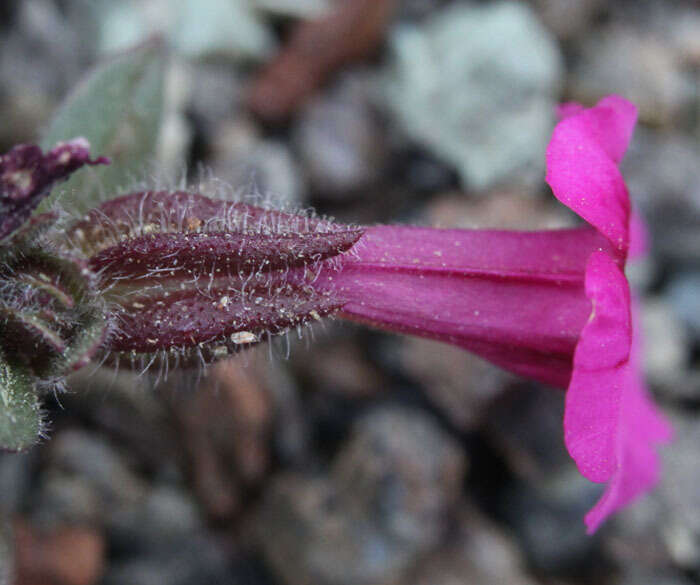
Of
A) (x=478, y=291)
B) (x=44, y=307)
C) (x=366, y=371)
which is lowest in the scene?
(x=44, y=307)

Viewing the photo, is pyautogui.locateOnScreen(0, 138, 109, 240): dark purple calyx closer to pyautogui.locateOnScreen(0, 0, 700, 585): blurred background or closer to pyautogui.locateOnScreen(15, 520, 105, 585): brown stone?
pyautogui.locateOnScreen(0, 0, 700, 585): blurred background

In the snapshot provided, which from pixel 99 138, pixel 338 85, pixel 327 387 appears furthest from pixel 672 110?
pixel 99 138

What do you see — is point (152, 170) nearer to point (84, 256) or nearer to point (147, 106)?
point (147, 106)

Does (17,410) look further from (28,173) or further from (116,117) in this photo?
(116,117)

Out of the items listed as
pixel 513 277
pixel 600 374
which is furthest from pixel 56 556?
pixel 600 374

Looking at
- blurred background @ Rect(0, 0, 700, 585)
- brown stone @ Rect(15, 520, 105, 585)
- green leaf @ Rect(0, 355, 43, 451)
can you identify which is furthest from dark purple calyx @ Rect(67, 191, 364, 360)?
brown stone @ Rect(15, 520, 105, 585)

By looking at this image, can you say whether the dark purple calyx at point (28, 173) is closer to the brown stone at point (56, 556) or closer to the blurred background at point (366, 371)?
the blurred background at point (366, 371)
